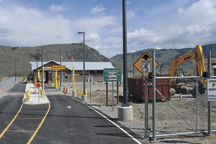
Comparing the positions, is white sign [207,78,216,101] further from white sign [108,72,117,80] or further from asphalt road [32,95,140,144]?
white sign [108,72,117,80]

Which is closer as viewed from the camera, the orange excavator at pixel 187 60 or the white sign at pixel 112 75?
the white sign at pixel 112 75

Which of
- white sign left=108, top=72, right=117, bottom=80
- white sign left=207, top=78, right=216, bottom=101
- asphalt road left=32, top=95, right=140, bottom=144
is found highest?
white sign left=108, top=72, right=117, bottom=80

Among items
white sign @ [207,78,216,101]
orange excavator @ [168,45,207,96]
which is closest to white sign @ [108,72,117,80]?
white sign @ [207,78,216,101]

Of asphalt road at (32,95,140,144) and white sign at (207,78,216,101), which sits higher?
white sign at (207,78,216,101)

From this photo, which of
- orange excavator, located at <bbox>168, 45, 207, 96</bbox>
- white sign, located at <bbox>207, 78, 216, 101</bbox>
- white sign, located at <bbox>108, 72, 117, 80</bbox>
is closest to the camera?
white sign, located at <bbox>207, 78, 216, 101</bbox>

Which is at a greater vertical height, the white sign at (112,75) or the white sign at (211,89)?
the white sign at (112,75)

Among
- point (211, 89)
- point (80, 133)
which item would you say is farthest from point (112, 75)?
point (211, 89)

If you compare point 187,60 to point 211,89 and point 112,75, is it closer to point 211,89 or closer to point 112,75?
point 112,75

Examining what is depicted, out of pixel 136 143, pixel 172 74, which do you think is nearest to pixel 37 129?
pixel 136 143

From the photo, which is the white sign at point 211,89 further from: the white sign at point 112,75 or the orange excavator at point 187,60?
the orange excavator at point 187,60

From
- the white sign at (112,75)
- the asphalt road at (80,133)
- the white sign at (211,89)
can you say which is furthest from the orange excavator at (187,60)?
the white sign at (211,89)

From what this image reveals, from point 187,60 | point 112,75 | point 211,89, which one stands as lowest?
point 211,89

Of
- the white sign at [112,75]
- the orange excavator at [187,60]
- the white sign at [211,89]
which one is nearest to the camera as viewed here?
the white sign at [211,89]

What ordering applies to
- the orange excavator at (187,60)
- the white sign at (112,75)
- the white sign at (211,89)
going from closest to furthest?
the white sign at (211,89) → the white sign at (112,75) → the orange excavator at (187,60)
